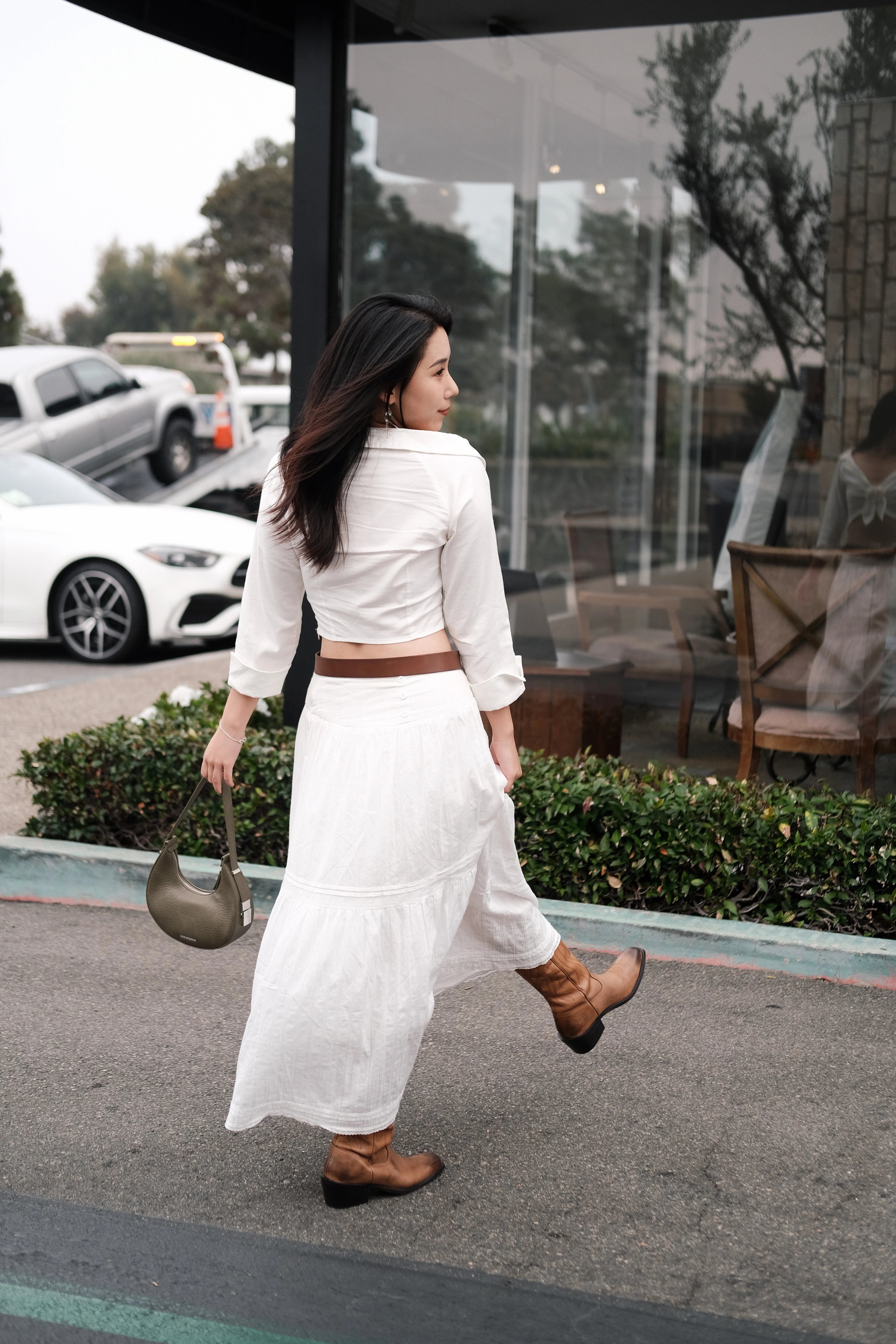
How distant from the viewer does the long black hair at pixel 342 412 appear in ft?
9.29

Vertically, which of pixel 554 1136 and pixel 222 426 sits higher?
pixel 222 426

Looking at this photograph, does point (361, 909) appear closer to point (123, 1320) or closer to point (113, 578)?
point (123, 1320)

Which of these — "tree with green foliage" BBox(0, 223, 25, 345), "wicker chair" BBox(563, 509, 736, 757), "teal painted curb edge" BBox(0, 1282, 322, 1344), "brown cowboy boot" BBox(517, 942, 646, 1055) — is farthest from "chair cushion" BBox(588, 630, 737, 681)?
"tree with green foliage" BBox(0, 223, 25, 345)

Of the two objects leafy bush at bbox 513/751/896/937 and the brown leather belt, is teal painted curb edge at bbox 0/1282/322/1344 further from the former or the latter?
Result: leafy bush at bbox 513/751/896/937

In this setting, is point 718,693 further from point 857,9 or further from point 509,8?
point 509,8

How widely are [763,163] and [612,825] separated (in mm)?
3446

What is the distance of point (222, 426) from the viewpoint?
592 inches

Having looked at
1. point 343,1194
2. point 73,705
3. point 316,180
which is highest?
point 316,180

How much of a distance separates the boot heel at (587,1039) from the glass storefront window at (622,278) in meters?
2.62

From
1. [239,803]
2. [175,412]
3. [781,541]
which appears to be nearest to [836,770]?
[781,541]

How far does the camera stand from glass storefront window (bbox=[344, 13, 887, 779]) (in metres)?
6.20

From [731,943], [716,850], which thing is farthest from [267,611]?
[716,850]

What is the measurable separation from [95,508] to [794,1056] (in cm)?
845

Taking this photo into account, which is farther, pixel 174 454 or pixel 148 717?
pixel 174 454
